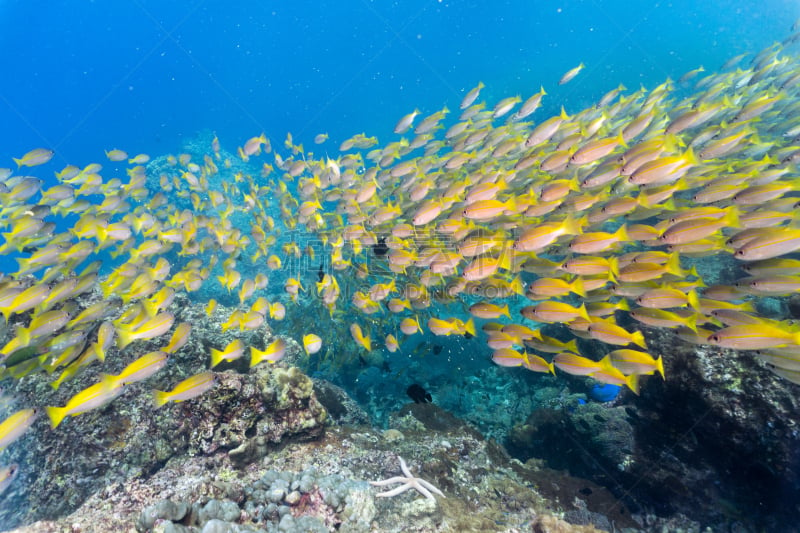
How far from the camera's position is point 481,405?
801cm

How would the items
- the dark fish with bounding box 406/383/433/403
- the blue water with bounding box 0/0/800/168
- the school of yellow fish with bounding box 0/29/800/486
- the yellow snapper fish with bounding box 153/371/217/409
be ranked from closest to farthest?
the yellow snapper fish with bounding box 153/371/217/409 < the school of yellow fish with bounding box 0/29/800/486 < the dark fish with bounding box 406/383/433/403 < the blue water with bounding box 0/0/800/168

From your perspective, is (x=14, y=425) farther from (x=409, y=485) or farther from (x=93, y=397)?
(x=409, y=485)

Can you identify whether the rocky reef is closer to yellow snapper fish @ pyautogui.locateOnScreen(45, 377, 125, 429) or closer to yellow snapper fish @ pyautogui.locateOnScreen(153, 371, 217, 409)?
yellow snapper fish @ pyautogui.locateOnScreen(153, 371, 217, 409)

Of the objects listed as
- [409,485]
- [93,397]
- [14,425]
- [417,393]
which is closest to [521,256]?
[417,393]

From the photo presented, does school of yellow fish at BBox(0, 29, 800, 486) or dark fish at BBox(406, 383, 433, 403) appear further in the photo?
dark fish at BBox(406, 383, 433, 403)

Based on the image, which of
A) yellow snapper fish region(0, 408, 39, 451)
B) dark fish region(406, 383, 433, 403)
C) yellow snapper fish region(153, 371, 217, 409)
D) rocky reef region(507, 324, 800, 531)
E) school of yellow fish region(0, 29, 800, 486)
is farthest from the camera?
dark fish region(406, 383, 433, 403)

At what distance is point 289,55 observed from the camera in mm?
133375

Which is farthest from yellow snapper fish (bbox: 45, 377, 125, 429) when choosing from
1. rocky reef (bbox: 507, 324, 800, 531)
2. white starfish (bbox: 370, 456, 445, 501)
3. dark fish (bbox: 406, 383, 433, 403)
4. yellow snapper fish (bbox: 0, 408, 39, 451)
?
rocky reef (bbox: 507, 324, 800, 531)

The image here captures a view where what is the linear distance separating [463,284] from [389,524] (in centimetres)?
301

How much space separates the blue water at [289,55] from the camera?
240 feet

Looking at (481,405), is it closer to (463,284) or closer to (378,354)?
(378,354)

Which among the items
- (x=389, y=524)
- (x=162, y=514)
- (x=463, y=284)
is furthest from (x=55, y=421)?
(x=463, y=284)

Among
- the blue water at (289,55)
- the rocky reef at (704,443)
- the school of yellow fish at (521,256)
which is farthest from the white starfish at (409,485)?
the blue water at (289,55)

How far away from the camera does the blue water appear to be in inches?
2881
